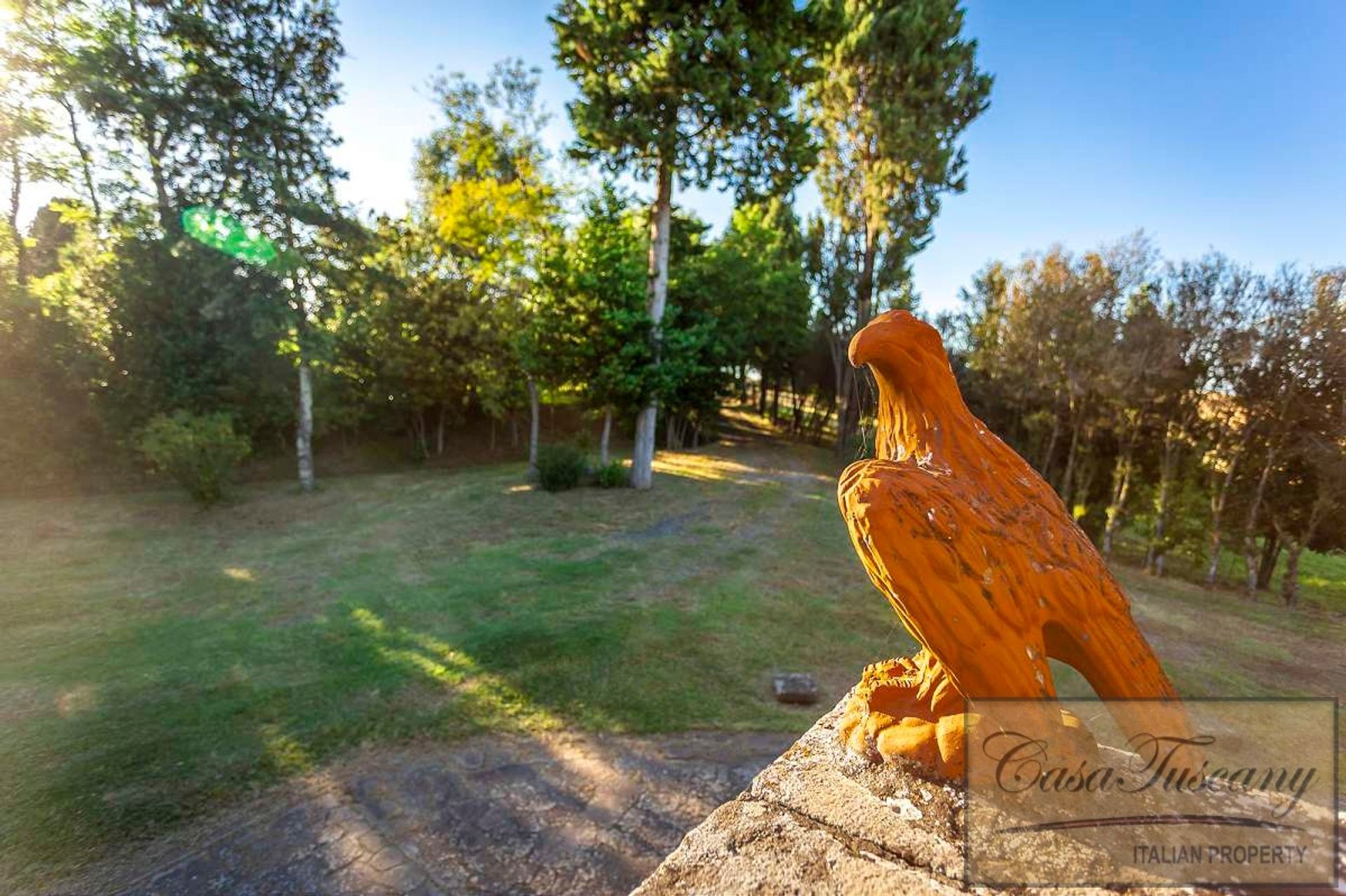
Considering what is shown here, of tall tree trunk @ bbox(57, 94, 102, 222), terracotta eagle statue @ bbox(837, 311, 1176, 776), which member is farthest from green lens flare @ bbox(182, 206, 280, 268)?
terracotta eagle statue @ bbox(837, 311, 1176, 776)

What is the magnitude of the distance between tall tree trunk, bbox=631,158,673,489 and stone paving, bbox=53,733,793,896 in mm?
9474

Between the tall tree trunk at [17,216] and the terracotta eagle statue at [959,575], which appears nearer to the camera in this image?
the terracotta eagle statue at [959,575]

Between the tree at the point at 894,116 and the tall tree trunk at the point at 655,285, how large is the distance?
215 inches

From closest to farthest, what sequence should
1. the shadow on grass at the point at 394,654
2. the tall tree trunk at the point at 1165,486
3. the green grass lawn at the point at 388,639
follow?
the shadow on grass at the point at 394,654, the green grass lawn at the point at 388,639, the tall tree trunk at the point at 1165,486

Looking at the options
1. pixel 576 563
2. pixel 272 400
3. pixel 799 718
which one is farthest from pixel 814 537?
pixel 272 400

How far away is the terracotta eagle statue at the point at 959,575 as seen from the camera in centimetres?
205

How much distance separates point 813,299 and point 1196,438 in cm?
1373

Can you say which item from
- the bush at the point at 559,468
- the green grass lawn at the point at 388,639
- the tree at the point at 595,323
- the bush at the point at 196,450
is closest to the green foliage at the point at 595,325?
the tree at the point at 595,323

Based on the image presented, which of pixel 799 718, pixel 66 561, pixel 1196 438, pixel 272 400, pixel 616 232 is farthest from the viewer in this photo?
pixel 272 400

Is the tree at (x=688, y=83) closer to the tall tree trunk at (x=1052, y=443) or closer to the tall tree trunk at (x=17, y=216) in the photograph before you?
the tall tree trunk at (x=1052, y=443)

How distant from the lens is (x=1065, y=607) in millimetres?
2162

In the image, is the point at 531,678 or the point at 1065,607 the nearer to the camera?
the point at 1065,607

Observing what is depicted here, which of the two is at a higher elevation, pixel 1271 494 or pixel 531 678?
pixel 1271 494

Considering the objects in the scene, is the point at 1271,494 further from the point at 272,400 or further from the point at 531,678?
the point at 272,400
